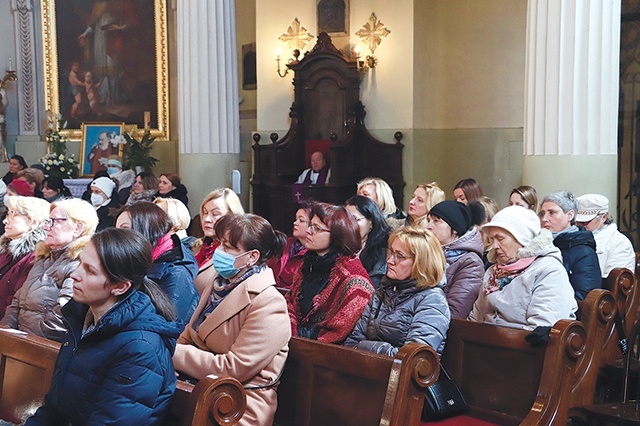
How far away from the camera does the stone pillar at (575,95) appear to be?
7.44 metres

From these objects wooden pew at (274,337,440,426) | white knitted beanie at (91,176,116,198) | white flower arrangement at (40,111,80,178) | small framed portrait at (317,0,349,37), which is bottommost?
wooden pew at (274,337,440,426)

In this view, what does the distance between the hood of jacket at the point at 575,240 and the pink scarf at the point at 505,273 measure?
1.14 m

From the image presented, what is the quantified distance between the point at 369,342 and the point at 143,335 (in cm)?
133

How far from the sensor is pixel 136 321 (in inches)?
123

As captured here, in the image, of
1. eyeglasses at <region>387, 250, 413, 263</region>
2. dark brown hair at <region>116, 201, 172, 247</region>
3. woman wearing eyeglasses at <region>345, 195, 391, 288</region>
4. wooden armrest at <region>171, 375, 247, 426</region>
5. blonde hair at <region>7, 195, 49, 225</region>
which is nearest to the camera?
wooden armrest at <region>171, 375, 247, 426</region>

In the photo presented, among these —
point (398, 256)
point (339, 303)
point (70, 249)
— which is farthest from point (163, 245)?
point (398, 256)

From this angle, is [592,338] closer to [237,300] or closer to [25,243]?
[237,300]

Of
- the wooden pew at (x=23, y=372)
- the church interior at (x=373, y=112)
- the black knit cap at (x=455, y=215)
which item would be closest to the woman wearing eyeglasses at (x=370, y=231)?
the black knit cap at (x=455, y=215)

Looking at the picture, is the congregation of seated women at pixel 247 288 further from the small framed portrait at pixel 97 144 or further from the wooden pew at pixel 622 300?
the small framed portrait at pixel 97 144

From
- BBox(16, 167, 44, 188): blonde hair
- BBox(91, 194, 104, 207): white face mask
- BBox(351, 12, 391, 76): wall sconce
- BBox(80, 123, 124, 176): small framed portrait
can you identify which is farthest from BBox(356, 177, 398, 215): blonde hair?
BBox(80, 123, 124, 176): small framed portrait

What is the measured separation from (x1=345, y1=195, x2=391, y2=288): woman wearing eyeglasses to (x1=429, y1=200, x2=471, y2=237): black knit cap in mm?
389

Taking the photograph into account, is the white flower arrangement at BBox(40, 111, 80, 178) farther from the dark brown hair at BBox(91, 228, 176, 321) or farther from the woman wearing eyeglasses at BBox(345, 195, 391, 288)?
the dark brown hair at BBox(91, 228, 176, 321)

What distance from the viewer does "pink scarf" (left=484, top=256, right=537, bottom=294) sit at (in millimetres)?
4480

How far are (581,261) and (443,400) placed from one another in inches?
75.9
